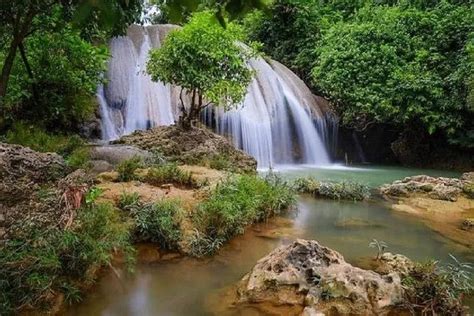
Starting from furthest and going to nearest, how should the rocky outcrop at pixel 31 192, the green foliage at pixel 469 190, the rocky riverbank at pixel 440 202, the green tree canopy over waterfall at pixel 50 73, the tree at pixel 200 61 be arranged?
the tree at pixel 200 61 → the green foliage at pixel 469 190 → the green tree canopy over waterfall at pixel 50 73 → the rocky riverbank at pixel 440 202 → the rocky outcrop at pixel 31 192

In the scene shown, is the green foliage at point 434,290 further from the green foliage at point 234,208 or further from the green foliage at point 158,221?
the green foliage at point 158,221

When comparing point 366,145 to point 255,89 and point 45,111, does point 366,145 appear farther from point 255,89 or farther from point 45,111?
point 45,111

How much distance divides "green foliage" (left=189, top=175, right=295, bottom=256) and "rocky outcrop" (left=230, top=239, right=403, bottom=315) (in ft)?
4.19

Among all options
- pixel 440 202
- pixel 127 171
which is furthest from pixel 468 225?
pixel 127 171

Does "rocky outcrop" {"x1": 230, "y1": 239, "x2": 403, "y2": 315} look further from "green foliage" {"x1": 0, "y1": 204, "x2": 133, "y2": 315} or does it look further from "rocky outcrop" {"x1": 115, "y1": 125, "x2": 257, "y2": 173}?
"rocky outcrop" {"x1": 115, "y1": 125, "x2": 257, "y2": 173}

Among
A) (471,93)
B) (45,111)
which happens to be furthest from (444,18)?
(45,111)

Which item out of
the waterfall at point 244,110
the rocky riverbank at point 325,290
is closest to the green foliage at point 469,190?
the waterfall at point 244,110

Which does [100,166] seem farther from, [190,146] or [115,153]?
[190,146]

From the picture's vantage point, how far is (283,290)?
460 cm

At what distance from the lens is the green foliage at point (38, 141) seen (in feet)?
27.6

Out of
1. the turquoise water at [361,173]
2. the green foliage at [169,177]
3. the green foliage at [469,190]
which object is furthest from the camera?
the turquoise water at [361,173]

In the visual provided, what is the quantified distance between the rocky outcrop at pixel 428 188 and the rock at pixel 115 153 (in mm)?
5674

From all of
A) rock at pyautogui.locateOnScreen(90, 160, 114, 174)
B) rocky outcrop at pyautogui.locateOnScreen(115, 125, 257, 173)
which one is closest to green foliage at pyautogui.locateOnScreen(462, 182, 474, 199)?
rocky outcrop at pyautogui.locateOnScreen(115, 125, 257, 173)

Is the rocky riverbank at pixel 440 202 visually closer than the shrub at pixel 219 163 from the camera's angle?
Yes
